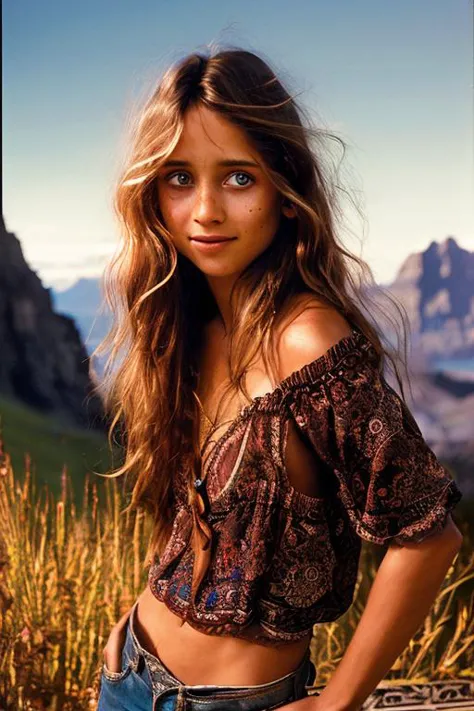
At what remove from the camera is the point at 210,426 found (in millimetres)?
1444

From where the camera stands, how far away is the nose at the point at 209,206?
1.32 m

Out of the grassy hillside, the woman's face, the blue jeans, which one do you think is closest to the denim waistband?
the blue jeans

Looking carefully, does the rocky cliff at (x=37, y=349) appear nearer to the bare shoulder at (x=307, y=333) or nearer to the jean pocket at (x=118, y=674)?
the jean pocket at (x=118, y=674)

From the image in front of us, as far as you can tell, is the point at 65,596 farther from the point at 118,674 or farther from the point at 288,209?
the point at 288,209

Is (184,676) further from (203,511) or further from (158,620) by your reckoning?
(203,511)

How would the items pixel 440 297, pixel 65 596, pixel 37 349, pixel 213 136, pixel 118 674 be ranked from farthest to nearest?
1. pixel 440 297
2. pixel 37 349
3. pixel 65 596
4. pixel 118 674
5. pixel 213 136

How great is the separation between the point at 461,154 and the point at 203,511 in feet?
7.38

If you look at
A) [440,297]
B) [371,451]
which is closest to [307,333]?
[371,451]

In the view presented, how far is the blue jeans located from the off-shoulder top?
7 cm

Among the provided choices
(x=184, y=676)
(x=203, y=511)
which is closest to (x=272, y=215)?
(x=203, y=511)

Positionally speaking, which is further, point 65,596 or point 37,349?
point 37,349

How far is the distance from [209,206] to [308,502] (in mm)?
434

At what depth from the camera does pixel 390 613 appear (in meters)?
1.22

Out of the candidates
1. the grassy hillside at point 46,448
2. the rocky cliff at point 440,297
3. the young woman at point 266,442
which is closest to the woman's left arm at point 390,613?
the young woman at point 266,442
